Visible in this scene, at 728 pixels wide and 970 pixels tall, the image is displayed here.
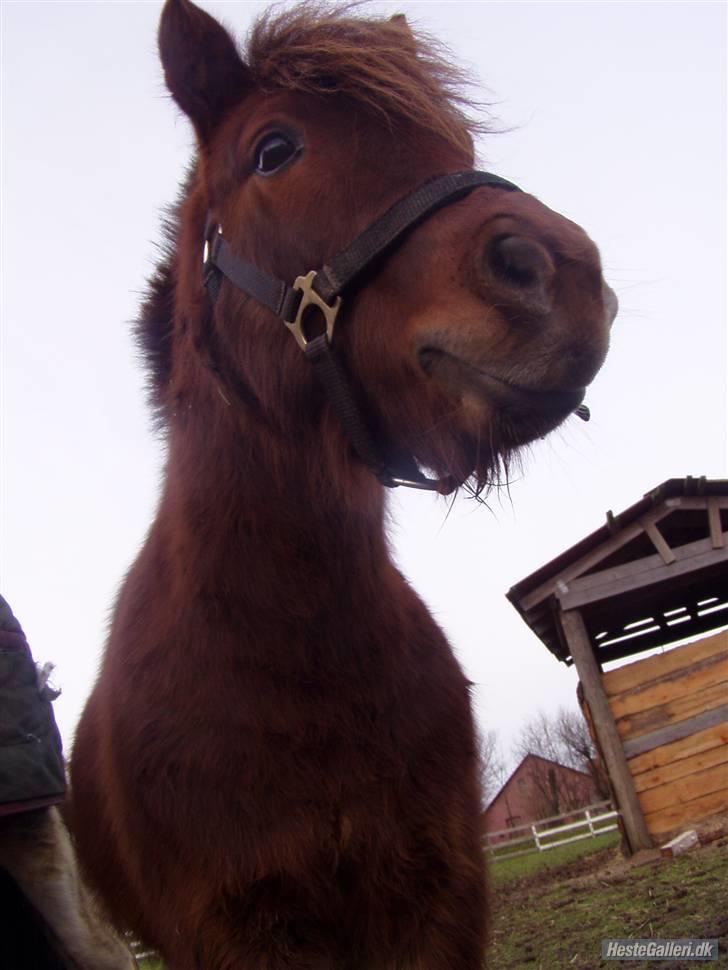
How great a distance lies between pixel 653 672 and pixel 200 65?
8.86 m

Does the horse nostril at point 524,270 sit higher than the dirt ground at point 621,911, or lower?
higher

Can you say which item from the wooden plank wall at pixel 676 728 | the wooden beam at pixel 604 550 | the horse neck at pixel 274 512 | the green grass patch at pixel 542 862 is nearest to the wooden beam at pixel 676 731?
the wooden plank wall at pixel 676 728

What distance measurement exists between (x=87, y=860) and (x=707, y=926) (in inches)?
135

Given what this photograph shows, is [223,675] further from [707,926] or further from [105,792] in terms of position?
[707,926]

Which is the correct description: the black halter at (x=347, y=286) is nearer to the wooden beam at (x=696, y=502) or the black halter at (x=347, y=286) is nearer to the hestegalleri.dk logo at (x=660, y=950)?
the hestegalleri.dk logo at (x=660, y=950)

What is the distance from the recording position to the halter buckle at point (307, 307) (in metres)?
1.95

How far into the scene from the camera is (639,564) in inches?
394

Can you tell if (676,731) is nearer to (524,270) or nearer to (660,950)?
(660,950)

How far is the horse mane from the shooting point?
2053mm

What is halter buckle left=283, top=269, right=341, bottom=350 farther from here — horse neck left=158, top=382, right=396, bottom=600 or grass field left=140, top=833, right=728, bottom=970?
grass field left=140, top=833, right=728, bottom=970

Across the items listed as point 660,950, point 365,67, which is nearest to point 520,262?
point 365,67

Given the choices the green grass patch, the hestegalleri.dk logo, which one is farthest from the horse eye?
the green grass patch

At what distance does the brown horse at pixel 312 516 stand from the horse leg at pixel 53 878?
0.23 m

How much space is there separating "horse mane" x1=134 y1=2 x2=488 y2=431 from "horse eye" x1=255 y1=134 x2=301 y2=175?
14cm
